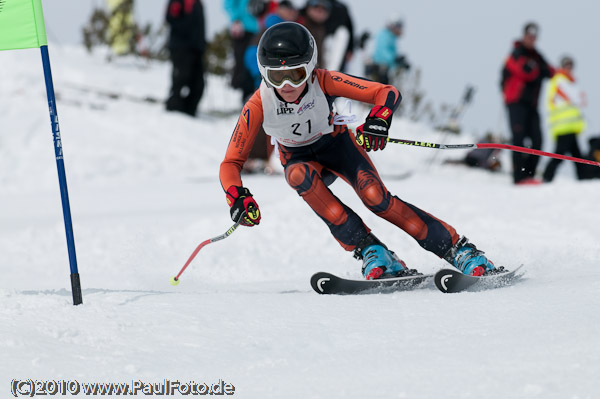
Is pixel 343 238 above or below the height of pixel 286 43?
below

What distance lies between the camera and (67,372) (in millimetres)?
2498

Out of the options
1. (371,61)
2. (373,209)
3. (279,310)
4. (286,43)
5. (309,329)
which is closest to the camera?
(309,329)

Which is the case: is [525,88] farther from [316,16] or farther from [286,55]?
[286,55]

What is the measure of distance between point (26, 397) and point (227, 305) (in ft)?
3.98

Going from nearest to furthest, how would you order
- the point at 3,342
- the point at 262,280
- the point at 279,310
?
the point at 3,342, the point at 279,310, the point at 262,280

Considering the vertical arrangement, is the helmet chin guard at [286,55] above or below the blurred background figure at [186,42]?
below

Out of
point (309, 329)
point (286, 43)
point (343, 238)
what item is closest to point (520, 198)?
point (343, 238)

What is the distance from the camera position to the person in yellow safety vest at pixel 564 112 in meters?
9.97

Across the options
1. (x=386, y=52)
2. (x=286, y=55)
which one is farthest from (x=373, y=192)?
(x=386, y=52)

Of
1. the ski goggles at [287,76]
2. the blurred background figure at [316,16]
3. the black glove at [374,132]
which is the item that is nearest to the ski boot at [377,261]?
the black glove at [374,132]

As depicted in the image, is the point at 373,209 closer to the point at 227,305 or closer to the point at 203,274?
the point at 227,305

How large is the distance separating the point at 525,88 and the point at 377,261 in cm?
645

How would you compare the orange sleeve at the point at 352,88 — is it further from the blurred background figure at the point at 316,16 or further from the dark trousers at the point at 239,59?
the dark trousers at the point at 239,59

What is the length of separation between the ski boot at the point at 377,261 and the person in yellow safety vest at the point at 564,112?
670cm
